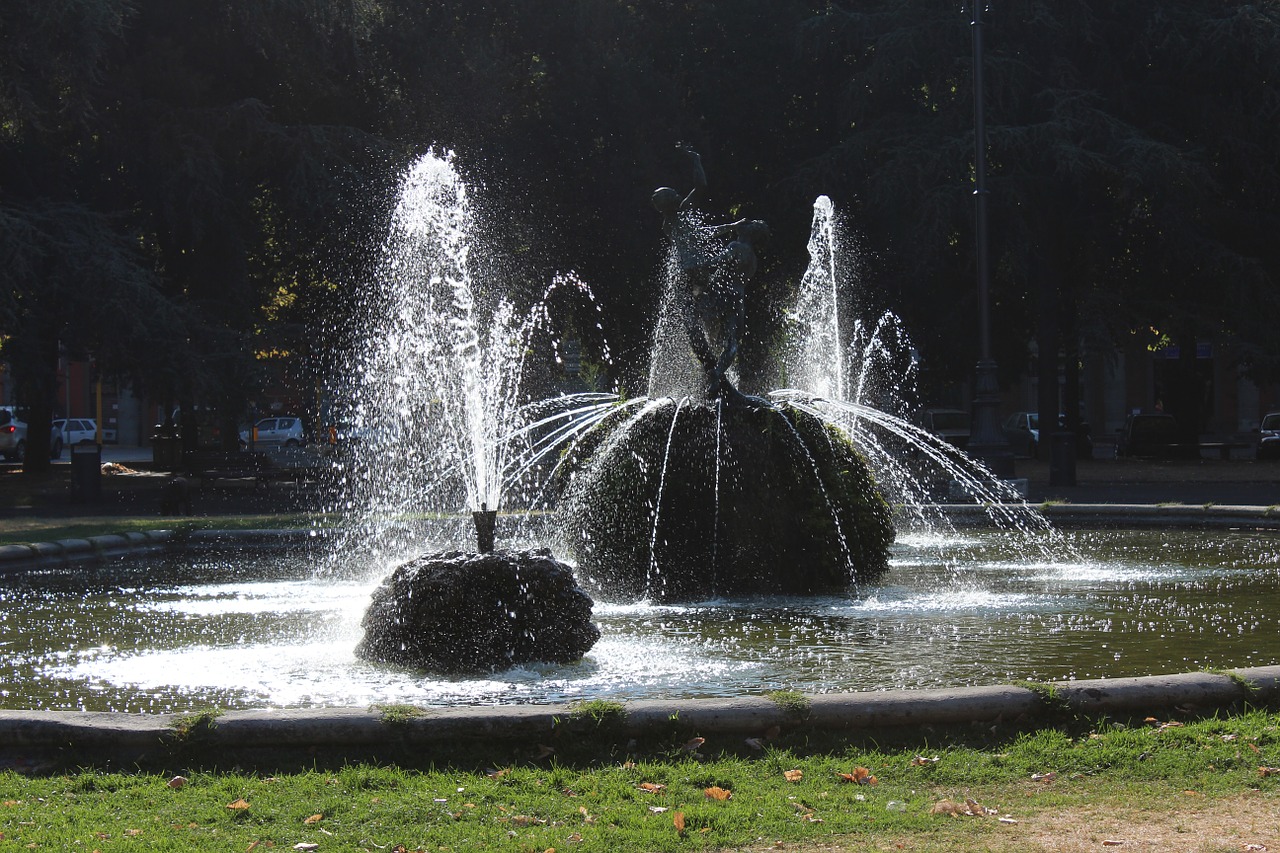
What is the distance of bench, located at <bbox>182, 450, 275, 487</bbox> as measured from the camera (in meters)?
22.7

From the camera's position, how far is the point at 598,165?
30.7m

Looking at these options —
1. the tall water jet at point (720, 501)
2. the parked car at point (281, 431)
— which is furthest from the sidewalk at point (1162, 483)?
the parked car at point (281, 431)

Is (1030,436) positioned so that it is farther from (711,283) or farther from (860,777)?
(860,777)

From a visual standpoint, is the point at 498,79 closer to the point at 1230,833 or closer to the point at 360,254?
the point at 360,254

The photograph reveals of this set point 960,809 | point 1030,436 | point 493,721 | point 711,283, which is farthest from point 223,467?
point 1030,436

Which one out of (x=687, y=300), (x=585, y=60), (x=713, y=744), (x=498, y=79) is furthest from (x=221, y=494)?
(x=713, y=744)

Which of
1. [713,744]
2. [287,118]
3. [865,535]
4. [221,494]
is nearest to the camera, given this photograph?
[713,744]

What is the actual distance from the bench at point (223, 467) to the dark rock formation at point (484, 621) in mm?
16331

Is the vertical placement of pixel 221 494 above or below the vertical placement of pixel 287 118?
below

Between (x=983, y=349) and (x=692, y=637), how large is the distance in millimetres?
13979

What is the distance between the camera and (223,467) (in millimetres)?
22906

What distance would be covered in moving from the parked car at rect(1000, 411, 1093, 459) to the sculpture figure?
23.8 metres

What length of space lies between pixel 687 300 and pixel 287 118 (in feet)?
68.2

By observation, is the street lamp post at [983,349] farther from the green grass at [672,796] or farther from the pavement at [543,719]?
the green grass at [672,796]
